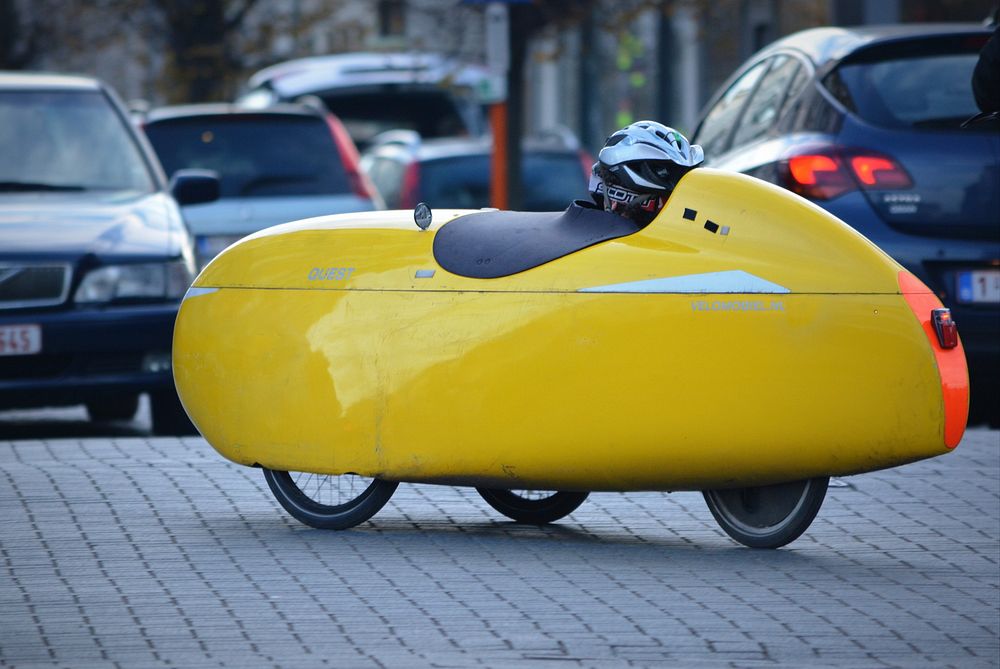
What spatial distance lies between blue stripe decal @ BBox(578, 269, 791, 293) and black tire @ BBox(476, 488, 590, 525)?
41.5 inches

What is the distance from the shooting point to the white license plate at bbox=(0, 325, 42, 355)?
9.32 m

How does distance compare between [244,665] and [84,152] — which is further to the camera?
[84,152]

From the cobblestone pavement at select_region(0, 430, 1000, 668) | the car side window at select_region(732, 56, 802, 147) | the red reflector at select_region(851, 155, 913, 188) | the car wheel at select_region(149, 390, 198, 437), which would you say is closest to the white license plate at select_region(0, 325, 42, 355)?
the car wheel at select_region(149, 390, 198, 437)

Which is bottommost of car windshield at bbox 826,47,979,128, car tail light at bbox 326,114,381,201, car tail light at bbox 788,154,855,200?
car tail light at bbox 326,114,381,201

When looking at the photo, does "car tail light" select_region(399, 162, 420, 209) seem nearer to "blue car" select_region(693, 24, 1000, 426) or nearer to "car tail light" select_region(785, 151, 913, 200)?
"blue car" select_region(693, 24, 1000, 426)

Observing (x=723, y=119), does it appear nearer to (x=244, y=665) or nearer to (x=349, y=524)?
(x=349, y=524)

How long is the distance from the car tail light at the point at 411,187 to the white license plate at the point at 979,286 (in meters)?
8.36

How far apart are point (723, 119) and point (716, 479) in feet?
15.2

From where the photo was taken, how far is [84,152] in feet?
35.9

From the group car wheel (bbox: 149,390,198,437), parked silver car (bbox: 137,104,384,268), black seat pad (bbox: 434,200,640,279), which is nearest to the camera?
black seat pad (bbox: 434,200,640,279)

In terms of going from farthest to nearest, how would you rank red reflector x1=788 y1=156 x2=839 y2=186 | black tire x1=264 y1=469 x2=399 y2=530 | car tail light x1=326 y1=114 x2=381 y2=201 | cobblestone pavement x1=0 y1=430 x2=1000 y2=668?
1. car tail light x1=326 y1=114 x2=381 y2=201
2. red reflector x1=788 y1=156 x2=839 y2=186
3. black tire x1=264 y1=469 x2=399 y2=530
4. cobblestone pavement x1=0 y1=430 x2=1000 y2=668

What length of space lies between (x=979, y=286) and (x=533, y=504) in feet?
8.76

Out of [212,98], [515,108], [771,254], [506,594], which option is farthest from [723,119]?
[212,98]

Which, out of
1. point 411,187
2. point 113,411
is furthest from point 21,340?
point 411,187
